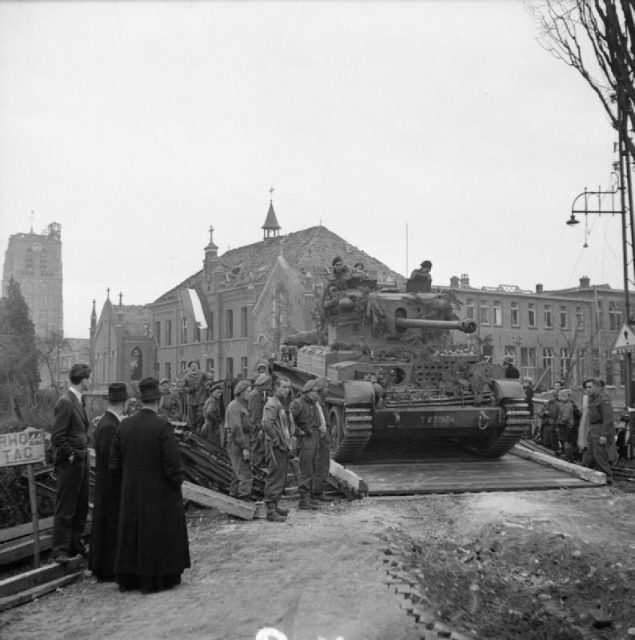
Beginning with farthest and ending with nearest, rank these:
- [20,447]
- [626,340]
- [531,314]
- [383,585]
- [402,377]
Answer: [531,314]
[626,340]
[402,377]
[20,447]
[383,585]

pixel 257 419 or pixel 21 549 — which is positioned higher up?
pixel 257 419

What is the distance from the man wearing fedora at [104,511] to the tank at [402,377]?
5507mm

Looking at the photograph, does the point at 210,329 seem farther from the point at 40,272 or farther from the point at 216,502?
the point at 40,272

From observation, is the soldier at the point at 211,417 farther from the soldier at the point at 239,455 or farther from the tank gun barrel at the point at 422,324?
the soldier at the point at 239,455

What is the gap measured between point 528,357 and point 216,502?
43.8 m

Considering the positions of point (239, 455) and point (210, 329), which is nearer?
point (239, 455)

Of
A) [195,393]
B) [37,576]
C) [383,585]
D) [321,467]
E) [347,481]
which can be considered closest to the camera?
[383,585]

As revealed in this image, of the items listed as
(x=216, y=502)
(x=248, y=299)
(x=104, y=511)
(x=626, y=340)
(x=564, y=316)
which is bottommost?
(x=216, y=502)

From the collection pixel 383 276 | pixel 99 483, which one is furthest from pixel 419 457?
pixel 383 276

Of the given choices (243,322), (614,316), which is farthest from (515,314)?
(243,322)

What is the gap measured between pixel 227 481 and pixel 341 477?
157cm

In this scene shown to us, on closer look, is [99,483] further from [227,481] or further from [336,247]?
[336,247]

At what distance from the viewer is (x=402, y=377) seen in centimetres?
1407

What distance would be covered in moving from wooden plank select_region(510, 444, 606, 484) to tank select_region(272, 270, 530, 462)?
515 millimetres
